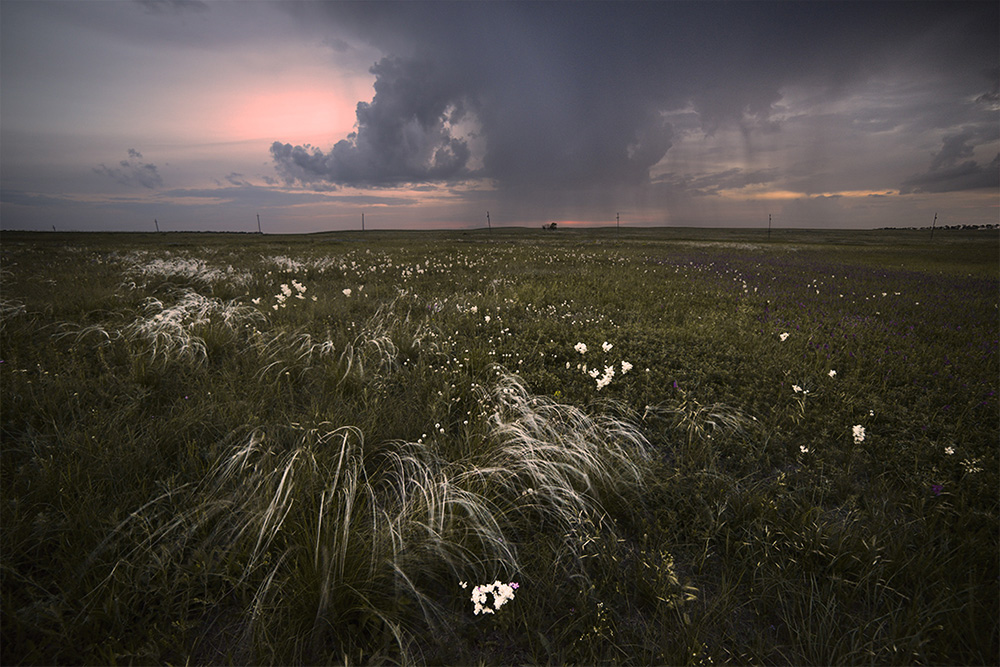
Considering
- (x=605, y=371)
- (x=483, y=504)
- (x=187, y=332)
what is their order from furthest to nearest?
(x=187, y=332) < (x=605, y=371) < (x=483, y=504)

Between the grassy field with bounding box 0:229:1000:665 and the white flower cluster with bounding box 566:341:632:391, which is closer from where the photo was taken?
the grassy field with bounding box 0:229:1000:665

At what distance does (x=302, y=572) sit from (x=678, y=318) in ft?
26.6

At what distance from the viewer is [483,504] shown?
266cm

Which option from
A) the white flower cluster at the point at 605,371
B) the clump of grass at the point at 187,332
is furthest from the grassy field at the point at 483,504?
the white flower cluster at the point at 605,371

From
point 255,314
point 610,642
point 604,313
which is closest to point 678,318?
point 604,313

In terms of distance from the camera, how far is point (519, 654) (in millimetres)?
1929

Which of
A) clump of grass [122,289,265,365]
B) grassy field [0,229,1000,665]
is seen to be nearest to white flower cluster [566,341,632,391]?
grassy field [0,229,1000,665]

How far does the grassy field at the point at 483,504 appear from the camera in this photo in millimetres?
1939

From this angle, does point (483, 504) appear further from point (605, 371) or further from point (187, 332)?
point (187, 332)

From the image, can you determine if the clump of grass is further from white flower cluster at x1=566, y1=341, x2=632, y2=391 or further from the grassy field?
white flower cluster at x1=566, y1=341, x2=632, y2=391

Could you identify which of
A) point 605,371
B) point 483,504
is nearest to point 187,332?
point 483,504

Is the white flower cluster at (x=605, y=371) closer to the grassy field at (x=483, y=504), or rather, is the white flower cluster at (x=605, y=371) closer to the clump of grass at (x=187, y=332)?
the grassy field at (x=483, y=504)

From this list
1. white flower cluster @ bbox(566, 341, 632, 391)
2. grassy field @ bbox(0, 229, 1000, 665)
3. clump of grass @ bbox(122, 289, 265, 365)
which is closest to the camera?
grassy field @ bbox(0, 229, 1000, 665)

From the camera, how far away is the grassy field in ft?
6.36
